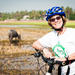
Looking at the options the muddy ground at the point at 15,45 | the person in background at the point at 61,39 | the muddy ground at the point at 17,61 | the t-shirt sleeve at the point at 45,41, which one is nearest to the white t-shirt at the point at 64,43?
the person in background at the point at 61,39

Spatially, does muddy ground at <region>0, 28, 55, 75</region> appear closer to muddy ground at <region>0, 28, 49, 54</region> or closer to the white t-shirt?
muddy ground at <region>0, 28, 49, 54</region>

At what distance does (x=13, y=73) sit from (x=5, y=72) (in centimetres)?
33

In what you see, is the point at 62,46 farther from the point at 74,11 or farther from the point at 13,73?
the point at 74,11

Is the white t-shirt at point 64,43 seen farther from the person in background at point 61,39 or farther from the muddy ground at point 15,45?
the muddy ground at point 15,45

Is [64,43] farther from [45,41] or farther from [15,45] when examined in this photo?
[15,45]

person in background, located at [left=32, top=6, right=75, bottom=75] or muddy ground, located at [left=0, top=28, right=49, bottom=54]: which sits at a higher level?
person in background, located at [left=32, top=6, right=75, bottom=75]

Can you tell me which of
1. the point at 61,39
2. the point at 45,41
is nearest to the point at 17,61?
the point at 45,41

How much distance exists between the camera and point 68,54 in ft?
6.61

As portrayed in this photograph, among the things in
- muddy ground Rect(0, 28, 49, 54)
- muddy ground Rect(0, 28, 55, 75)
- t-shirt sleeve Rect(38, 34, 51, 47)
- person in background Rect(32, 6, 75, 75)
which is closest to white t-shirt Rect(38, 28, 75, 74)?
person in background Rect(32, 6, 75, 75)

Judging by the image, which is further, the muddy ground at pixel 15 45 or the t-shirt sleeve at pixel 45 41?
the muddy ground at pixel 15 45

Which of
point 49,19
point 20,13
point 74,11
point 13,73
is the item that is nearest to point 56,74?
point 49,19

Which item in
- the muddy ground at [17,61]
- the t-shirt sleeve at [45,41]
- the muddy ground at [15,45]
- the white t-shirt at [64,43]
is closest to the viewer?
the white t-shirt at [64,43]

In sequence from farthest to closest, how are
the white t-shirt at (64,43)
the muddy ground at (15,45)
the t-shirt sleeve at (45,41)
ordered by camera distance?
the muddy ground at (15,45) → the t-shirt sleeve at (45,41) → the white t-shirt at (64,43)

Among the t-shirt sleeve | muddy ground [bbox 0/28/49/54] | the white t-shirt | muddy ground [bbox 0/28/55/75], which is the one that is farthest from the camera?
muddy ground [bbox 0/28/49/54]
